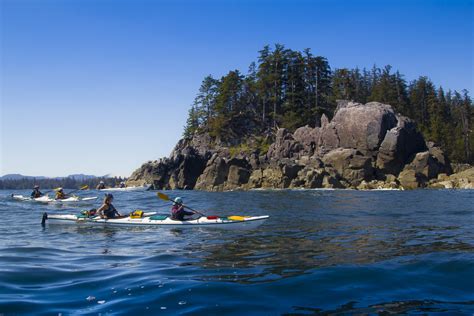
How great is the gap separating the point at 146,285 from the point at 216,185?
170 ft

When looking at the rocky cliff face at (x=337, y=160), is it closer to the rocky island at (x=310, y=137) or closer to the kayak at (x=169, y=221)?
the rocky island at (x=310, y=137)

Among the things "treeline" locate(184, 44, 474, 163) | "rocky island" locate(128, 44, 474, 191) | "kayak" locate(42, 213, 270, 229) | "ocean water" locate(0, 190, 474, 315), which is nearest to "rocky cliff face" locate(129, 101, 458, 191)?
"rocky island" locate(128, 44, 474, 191)

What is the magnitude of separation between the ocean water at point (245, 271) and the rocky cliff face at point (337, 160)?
35.7 meters

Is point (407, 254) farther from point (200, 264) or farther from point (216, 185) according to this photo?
point (216, 185)

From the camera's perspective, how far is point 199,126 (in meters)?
91.4

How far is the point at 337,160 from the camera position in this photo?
5638 centimetres

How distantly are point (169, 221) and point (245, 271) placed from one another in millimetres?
8840

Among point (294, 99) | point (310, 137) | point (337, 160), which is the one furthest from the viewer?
point (294, 99)

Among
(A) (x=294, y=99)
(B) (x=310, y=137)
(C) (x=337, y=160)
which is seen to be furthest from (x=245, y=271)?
(A) (x=294, y=99)

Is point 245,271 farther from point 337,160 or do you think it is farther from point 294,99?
point 294,99

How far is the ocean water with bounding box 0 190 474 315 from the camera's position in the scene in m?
7.65

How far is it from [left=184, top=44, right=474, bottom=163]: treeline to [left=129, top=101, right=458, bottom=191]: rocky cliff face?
12856 millimetres

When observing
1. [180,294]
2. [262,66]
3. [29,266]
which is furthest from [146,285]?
[262,66]

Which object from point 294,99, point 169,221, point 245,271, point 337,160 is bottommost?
point 245,271
